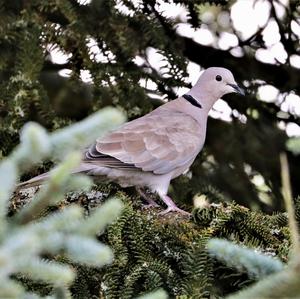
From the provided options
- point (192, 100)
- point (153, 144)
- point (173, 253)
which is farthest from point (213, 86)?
point (173, 253)

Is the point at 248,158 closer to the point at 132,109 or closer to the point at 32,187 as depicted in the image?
the point at 132,109

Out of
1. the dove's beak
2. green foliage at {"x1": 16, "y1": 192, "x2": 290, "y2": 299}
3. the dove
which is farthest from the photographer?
the dove's beak

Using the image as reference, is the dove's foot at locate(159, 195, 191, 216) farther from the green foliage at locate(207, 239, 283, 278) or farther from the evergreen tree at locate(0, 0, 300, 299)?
the green foliage at locate(207, 239, 283, 278)

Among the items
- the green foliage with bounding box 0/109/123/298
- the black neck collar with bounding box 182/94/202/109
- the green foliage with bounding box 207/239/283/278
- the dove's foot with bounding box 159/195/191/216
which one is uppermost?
the green foliage with bounding box 0/109/123/298

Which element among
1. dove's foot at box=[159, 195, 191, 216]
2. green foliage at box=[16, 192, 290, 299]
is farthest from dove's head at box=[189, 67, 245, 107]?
green foliage at box=[16, 192, 290, 299]

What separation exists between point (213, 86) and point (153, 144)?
1.88 feet

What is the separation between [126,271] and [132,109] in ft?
3.79

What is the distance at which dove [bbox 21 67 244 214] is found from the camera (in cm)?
304

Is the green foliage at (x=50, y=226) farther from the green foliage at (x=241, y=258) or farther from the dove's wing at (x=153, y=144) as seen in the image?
the dove's wing at (x=153, y=144)

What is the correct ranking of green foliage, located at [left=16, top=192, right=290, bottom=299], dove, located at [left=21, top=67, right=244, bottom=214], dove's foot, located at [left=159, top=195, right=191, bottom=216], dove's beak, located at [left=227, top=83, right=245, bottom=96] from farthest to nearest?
dove's beak, located at [left=227, top=83, right=245, bottom=96]
dove, located at [left=21, top=67, right=244, bottom=214]
dove's foot, located at [left=159, top=195, right=191, bottom=216]
green foliage, located at [left=16, top=192, right=290, bottom=299]

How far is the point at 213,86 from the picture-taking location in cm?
367

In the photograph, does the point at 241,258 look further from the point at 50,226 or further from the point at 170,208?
the point at 170,208

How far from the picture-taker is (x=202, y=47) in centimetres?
365

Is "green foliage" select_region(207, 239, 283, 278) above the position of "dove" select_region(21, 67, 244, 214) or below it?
above
